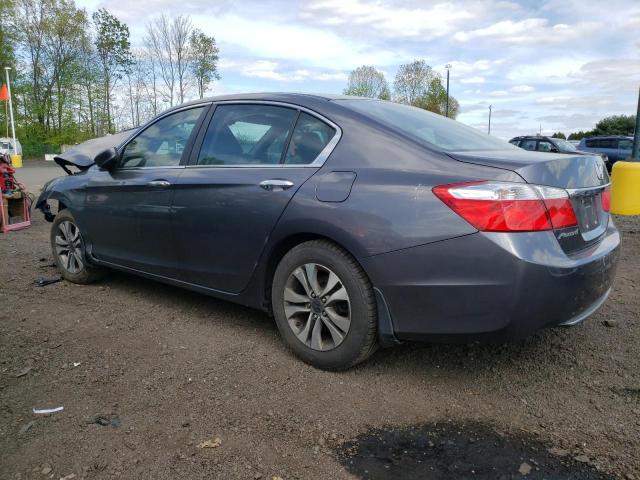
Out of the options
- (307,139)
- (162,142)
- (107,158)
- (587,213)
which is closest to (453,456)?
(587,213)

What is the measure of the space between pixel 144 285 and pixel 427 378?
116 inches

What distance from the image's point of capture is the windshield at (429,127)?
9.81 ft

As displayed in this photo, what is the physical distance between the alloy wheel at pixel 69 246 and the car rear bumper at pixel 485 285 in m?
3.16

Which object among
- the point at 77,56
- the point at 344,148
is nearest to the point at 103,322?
the point at 344,148

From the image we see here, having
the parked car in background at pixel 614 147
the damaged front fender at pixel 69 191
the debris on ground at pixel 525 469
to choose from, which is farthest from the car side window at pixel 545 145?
the debris on ground at pixel 525 469

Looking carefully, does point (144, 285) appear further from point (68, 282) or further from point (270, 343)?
point (270, 343)

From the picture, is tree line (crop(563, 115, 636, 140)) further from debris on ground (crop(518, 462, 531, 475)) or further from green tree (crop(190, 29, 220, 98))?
debris on ground (crop(518, 462, 531, 475))

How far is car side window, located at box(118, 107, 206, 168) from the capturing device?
390 centimetres

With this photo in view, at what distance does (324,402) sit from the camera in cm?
273

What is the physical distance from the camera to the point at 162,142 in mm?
4090

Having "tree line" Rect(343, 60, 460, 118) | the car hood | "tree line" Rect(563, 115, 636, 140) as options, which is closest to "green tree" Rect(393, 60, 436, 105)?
"tree line" Rect(343, 60, 460, 118)

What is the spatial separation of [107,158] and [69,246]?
114 centimetres

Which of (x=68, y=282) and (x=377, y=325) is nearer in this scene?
(x=377, y=325)

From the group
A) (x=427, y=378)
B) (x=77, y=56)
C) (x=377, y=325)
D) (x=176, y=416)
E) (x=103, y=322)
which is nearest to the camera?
(x=176, y=416)
